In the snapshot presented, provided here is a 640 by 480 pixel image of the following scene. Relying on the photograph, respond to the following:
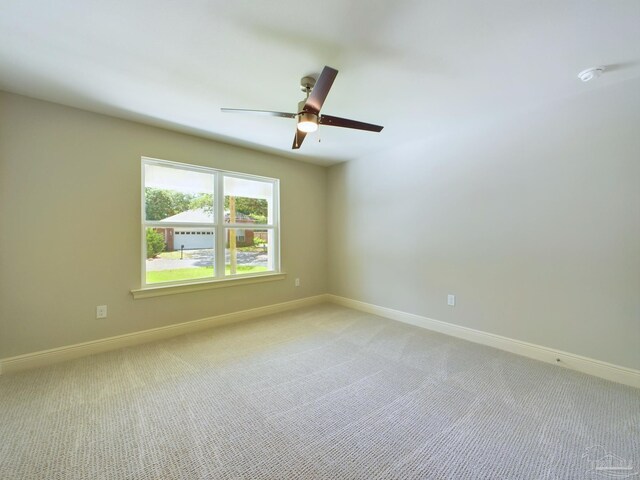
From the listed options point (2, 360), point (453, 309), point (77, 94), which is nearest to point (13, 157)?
point (77, 94)

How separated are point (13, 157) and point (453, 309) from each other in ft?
14.8

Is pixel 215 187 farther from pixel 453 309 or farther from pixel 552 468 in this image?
pixel 552 468

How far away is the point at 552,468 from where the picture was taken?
4.41 feet

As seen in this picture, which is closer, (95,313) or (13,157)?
(13,157)

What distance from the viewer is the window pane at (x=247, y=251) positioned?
12.1 ft

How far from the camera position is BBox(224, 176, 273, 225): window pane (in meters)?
3.68

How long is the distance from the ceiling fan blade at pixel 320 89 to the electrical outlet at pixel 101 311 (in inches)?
108

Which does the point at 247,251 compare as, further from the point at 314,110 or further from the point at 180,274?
the point at 314,110

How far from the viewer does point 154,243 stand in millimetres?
3049

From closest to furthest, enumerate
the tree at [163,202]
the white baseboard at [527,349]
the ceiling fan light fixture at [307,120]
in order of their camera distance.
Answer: the ceiling fan light fixture at [307,120]
the white baseboard at [527,349]
the tree at [163,202]

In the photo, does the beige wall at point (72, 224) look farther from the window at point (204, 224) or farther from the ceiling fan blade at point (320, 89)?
the ceiling fan blade at point (320, 89)

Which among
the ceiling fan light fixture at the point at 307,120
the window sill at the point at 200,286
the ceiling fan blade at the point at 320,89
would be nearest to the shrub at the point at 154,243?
the window sill at the point at 200,286

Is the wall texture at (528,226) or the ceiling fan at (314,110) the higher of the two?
the ceiling fan at (314,110)

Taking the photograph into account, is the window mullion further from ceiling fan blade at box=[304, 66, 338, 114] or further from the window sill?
ceiling fan blade at box=[304, 66, 338, 114]
